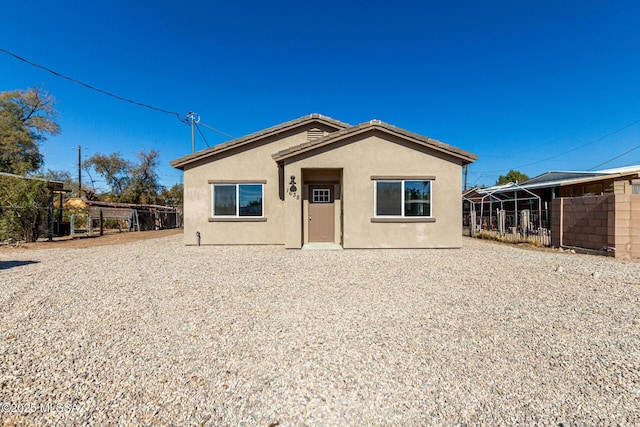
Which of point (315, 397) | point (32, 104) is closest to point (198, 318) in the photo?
point (315, 397)

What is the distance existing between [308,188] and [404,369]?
881cm

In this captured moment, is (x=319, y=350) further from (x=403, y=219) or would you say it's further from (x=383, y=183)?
(x=383, y=183)

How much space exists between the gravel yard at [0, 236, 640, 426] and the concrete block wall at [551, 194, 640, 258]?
3.35 metres

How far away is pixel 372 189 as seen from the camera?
1008 cm

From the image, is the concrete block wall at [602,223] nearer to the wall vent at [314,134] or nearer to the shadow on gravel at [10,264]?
the wall vent at [314,134]

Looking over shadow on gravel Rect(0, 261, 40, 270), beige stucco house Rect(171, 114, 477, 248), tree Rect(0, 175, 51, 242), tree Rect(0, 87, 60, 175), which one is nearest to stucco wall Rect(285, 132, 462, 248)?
beige stucco house Rect(171, 114, 477, 248)

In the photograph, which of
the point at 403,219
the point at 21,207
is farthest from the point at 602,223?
the point at 21,207

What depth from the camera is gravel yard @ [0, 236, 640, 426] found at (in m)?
2.16

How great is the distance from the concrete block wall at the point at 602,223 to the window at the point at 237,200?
10.6 metres

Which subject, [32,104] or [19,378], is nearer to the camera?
[19,378]

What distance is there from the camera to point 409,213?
33.3 feet

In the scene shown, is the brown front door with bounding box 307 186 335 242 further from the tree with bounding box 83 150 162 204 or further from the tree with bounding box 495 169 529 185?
the tree with bounding box 495 169 529 185

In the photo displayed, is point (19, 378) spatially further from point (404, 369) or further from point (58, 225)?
point (58, 225)

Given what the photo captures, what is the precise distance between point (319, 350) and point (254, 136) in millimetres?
9352
